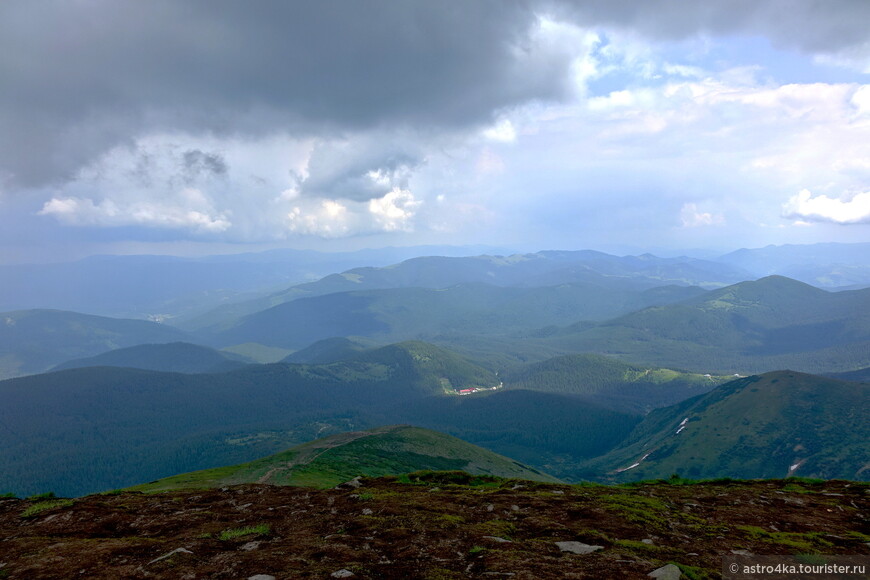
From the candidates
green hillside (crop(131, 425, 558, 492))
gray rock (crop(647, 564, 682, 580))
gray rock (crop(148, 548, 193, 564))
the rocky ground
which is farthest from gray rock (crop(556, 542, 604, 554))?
green hillside (crop(131, 425, 558, 492))

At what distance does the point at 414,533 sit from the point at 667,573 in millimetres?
13037

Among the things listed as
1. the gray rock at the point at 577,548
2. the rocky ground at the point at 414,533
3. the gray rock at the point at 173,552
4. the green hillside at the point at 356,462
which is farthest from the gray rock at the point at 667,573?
the green hillside at the point at 356,462

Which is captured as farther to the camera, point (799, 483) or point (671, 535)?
point (799, 483)

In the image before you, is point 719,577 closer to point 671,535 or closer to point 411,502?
point 671,535

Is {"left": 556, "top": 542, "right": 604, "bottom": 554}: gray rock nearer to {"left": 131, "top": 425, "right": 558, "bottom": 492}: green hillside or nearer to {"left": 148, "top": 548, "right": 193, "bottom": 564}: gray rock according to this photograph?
{"left": 148, "top": 548, "right": 193, "bottom": 564}: gray rock

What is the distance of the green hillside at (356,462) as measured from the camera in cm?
7481

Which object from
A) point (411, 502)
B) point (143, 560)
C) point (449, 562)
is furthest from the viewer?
point (411, 502)

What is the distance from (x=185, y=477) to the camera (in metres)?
76.0

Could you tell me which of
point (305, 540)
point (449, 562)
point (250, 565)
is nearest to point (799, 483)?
point (449, 562)

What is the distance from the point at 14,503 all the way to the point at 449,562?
157 feet

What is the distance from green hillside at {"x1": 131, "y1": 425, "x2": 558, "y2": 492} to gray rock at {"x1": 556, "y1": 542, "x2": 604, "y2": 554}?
6260 cm

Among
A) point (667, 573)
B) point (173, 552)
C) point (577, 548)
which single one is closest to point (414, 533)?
point (577, 548)

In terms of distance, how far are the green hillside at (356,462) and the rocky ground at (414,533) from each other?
37067mm

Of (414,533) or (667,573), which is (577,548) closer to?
(667,573)
